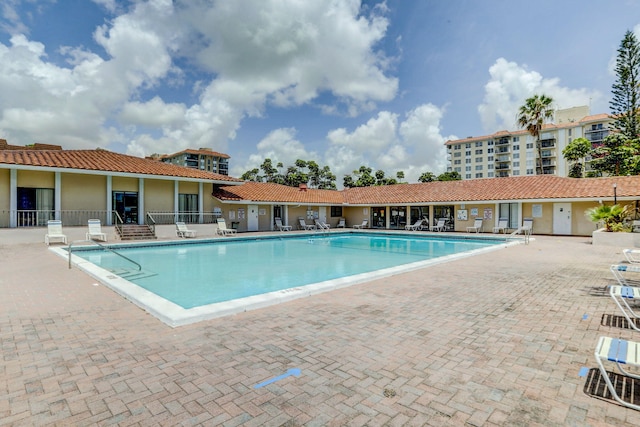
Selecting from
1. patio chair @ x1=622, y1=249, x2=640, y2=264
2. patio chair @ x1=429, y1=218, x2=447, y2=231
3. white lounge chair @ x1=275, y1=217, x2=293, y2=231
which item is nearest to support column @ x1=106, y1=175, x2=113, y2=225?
white lounge chair @ x1=275, y1=217, x2=293, y2=231

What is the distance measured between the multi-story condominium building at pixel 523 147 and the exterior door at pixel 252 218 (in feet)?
230

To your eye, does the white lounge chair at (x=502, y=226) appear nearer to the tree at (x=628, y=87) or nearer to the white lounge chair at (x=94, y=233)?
the tree at (x=628, y=87)

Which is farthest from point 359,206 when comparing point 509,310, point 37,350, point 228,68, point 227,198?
point 37,350

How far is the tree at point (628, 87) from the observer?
3069 cm

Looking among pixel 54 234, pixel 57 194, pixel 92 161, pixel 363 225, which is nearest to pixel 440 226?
pixel 363 225

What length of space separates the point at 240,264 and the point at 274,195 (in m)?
15.8

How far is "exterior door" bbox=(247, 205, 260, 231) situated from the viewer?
26.6 metres

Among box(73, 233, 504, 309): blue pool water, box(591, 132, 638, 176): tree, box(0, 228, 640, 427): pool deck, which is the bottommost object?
box(73, 233, 504, 309): blue pool water

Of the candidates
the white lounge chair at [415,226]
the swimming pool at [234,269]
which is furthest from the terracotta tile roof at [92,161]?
the white lounge chair at [415,226]

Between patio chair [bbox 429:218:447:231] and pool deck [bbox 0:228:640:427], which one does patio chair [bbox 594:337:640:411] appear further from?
patio chair [bbox 429:218:447:231]

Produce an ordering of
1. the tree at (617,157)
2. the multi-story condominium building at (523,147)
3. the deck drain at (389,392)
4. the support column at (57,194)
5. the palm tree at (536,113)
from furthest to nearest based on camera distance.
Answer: the multi-story condominium building at (523,147), the palm tree at (536,113), the tree at (617,157), the support column at (57,194), the deck drain at (389,392)

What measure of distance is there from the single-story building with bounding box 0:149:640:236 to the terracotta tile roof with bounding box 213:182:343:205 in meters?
0.11

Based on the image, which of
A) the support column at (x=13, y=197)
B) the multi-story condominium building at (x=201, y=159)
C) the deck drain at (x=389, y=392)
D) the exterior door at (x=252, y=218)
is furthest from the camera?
the multi-story condominium building at (x=201, y=159)

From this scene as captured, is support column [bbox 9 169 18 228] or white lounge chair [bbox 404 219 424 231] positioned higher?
support column [bbox 9 169 18 228]
